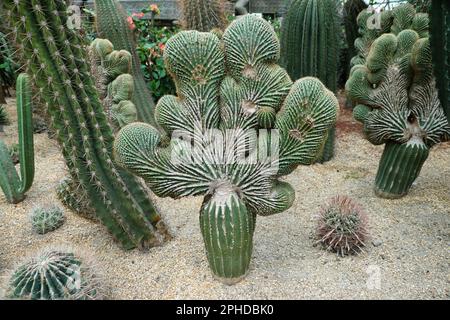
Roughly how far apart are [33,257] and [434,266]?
6.95 feet

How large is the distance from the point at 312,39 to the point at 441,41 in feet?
5.69

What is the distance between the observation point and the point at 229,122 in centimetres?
184

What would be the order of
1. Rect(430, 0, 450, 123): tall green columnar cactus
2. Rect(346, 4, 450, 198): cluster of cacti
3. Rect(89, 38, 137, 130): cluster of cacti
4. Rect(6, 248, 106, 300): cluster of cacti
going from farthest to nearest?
1. Rect(89, 38, 137, 130): cluster of cacti
2. Rect(346, 4, 450, 198): cluster of cacti
3. Rect(430, 0, 450, 123): tall green columnar cactus
4. Rect(6, 248, 106, 300): cluster of cacti

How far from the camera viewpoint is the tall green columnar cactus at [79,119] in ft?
6.00

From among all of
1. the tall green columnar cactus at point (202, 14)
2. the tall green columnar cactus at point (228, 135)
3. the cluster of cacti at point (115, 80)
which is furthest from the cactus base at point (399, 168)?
the cluster of cacti at point (115, 80)

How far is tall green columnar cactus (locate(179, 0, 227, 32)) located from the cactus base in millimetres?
2007

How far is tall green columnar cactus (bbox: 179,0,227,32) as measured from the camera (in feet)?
11.8

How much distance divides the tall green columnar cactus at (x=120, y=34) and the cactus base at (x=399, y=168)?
245 centimetres

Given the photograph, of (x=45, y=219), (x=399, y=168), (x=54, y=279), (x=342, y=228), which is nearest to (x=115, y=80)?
(x=45, y=219)

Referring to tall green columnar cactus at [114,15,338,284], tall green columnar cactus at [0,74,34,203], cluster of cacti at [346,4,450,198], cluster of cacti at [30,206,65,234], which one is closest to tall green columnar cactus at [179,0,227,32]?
cluster of cacti at [346,4,450,198]

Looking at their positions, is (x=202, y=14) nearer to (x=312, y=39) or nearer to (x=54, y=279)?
(x=312, y=39)

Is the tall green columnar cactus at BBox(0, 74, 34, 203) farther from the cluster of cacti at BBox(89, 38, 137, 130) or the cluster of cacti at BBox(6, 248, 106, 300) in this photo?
the cluster of cacti at BBox(6, 248, 106, 300)

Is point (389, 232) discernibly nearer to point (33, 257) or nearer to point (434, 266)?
point (434, 266)

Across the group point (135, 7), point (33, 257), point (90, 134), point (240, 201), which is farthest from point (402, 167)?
point (135, 7)
